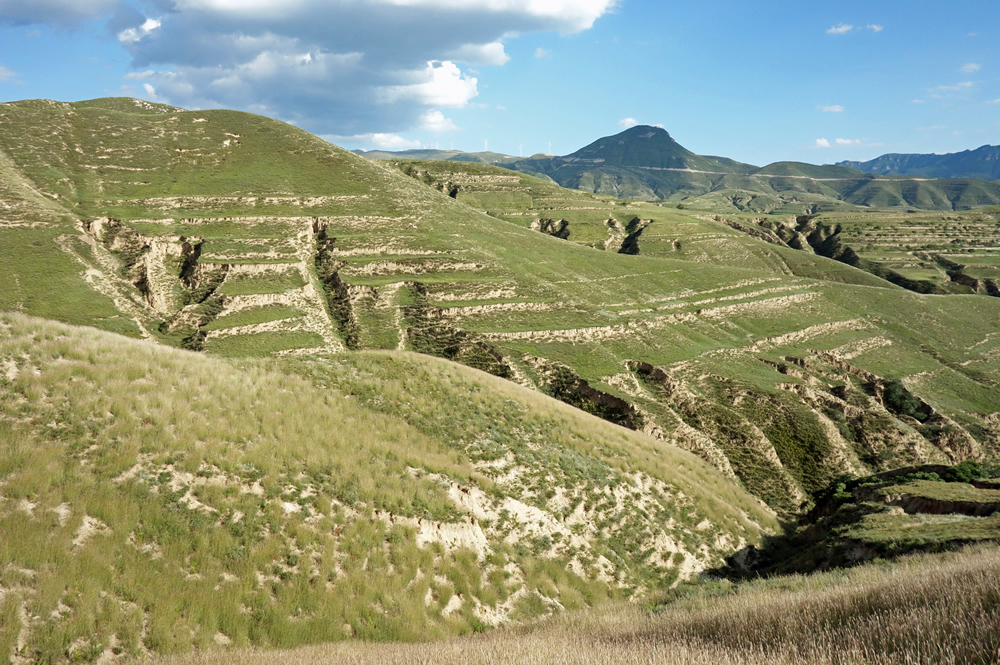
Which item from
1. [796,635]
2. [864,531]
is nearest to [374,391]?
[796,635]

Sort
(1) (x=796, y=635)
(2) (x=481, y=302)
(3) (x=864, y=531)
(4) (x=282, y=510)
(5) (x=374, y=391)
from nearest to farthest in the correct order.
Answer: (1) (x=796, y=635), (4) (x=282, y=510), (3) (x=864, y=531), (5) (x=374, y=391), (2) (x=481, y=302)

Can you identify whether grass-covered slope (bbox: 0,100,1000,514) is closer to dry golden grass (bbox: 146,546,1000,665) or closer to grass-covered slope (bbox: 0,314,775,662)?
grass-covered slope (bbox: 0,314,775,662)

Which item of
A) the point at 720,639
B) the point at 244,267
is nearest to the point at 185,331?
the point at 244,267

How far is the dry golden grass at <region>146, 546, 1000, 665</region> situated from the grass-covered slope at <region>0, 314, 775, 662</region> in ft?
7.66

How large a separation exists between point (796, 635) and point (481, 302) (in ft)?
165

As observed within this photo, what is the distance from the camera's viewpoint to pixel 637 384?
43656 mm

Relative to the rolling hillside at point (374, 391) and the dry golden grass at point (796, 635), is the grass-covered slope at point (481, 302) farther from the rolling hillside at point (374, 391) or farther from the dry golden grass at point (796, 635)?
the dry golden grass at point (796, 635)

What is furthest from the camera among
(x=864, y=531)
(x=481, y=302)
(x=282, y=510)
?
(x=481, y=302)

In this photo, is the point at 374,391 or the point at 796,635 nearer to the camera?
the point at 796,635

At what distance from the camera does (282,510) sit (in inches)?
539

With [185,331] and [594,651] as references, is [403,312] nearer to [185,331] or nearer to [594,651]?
[185,331]

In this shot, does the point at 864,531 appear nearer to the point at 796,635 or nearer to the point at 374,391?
the point at 796,635

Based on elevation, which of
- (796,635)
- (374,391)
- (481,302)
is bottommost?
(374,391)

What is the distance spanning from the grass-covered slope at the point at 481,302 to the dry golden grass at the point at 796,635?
30.2 metres
